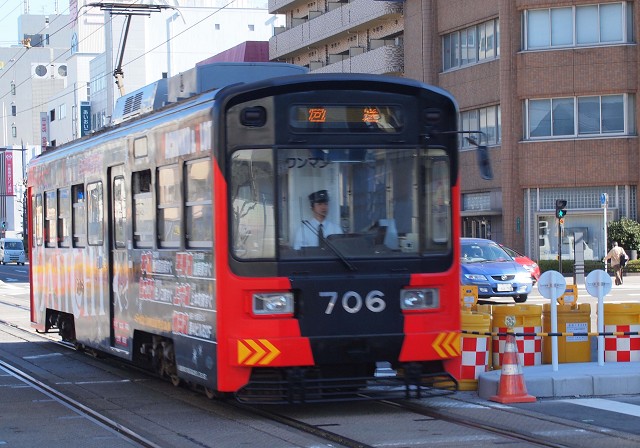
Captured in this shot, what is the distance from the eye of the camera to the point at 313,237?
10.7 meters

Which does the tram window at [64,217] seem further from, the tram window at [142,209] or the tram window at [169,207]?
the tram window at [169,207]

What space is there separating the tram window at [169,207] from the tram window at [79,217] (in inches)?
138

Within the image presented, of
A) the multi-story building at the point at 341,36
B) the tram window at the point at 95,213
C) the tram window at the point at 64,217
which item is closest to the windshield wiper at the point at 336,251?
the tram window at the point at 95,213

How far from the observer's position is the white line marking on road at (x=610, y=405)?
37.0 ft

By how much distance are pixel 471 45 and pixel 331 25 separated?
40.7ft

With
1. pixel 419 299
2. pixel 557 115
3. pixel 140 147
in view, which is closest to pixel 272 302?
pixel 419 299

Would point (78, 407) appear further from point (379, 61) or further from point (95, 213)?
point (379, 61)

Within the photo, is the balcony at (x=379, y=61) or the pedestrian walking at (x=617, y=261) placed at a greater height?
the balcony at (x=379, y=61)

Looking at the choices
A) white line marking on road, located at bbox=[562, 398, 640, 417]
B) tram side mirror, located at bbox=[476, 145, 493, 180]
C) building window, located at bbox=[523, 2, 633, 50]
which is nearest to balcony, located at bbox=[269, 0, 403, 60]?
building window, located at bbox=[523, 2, 633, 50]

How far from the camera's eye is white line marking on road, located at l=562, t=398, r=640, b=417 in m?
11.3

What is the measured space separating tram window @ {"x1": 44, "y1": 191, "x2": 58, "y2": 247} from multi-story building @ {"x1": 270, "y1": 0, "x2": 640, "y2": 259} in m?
29.8

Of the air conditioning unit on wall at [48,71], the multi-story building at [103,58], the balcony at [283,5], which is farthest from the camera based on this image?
the air conditioning unit on wall at [48,71]

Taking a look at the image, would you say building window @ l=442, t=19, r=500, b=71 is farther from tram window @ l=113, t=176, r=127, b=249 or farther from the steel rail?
tram window @ l=113, t=176, r=127, b=249

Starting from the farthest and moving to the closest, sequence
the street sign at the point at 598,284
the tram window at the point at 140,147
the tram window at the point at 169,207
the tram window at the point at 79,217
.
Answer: the tram window at the point at 79,217, the street sign at the point at 598,284, the tram window at the point at 140,147, the tram window at the point at 169,207
